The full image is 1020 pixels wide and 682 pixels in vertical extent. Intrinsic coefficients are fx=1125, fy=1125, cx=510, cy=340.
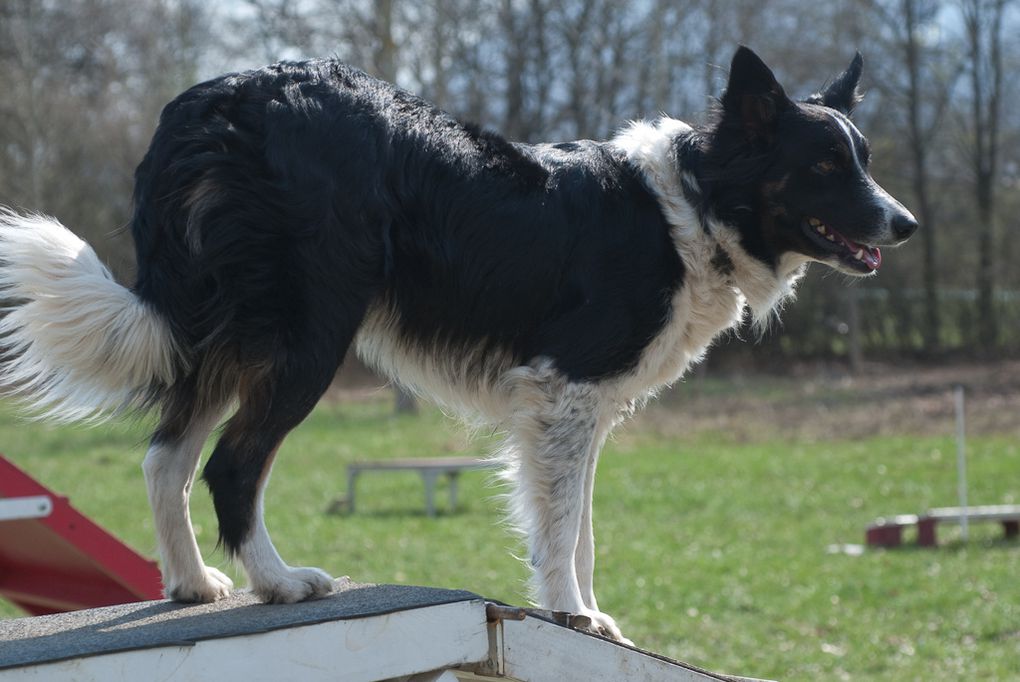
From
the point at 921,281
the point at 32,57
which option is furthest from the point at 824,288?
the point at 32,57

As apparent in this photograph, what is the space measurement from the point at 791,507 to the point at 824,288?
52.2 feet

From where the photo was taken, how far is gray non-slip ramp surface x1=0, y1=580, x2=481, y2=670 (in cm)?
283

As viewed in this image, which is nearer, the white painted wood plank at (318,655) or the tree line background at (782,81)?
the white painted wood plank at (318,655)

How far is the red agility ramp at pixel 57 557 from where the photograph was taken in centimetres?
468

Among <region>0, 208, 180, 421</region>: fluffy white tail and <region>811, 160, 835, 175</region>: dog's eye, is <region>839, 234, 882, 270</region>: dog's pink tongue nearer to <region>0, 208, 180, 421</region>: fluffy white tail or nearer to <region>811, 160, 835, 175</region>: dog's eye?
<region>811, 160, 835, 175</region>: dog's eye

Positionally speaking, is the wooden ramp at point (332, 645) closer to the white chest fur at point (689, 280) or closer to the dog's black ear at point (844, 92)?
the white chest fur at point (689, 280)

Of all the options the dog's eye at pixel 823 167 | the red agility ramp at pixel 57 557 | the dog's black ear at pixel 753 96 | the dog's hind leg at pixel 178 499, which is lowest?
the red agility ramp at pixel 57 557

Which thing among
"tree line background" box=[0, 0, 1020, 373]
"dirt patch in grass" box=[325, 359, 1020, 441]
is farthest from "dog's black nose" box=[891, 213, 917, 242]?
"tree line background" box=[0, 0, 1020, 373]

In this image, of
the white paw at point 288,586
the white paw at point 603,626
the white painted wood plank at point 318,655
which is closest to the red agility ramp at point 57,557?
the white paw at point 288,586

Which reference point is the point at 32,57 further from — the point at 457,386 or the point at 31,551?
the point at 457,386

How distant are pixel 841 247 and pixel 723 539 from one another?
7758 millimetres

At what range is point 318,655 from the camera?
2969 mm

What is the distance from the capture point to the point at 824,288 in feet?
90.4

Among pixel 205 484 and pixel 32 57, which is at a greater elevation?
pixel 32 57
